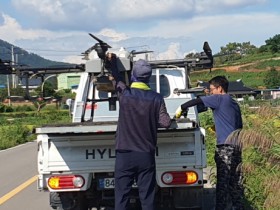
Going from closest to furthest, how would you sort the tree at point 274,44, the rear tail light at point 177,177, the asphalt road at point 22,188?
1. the rear tail light at point 177,177
2. the asphalt road at point 22,188
3. the tree at point 274,44

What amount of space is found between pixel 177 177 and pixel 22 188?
19.9 feet

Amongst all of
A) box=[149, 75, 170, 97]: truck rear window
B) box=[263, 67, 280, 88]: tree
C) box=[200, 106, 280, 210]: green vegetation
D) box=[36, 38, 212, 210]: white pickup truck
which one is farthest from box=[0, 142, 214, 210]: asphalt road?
box=[263, 67, 280, 88]: tree

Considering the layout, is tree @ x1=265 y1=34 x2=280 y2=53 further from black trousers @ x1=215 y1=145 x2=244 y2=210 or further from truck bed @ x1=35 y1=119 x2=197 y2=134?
truck bed @ x1=35 y1=119 x2=197 y2=134

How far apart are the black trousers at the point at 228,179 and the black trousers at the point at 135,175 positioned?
1.78 meters

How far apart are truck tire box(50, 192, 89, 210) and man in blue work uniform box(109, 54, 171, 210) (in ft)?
5.20

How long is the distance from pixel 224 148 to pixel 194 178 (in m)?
0.85

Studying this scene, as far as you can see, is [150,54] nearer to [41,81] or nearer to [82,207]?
[41,81]

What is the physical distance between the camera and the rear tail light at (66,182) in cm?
706

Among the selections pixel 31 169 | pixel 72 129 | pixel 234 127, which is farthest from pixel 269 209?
pixel 31 169

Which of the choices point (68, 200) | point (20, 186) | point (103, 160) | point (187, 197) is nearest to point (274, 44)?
point (20, 186)

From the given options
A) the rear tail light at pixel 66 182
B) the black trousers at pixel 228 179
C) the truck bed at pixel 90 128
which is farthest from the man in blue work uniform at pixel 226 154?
the rear tail light at pixel 66 182

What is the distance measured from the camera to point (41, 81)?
7953mm

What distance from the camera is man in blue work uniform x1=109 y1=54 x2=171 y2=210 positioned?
6051mm

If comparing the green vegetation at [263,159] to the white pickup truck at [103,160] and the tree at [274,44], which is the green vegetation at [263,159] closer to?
the white pickup truck at [103,160]
